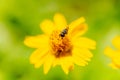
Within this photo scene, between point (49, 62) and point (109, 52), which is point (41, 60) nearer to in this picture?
point (49, 62)

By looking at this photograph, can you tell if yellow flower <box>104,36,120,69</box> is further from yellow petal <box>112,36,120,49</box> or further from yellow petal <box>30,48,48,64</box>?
yellow petal <box>30,48,48,64</box>

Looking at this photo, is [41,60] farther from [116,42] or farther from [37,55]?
[116,42]

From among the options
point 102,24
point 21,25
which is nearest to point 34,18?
point 21,25

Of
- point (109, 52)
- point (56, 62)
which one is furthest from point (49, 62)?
point (109, 52)

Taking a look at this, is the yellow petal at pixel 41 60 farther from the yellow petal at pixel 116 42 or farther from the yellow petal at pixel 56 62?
the yellow petal at pixel 116 42

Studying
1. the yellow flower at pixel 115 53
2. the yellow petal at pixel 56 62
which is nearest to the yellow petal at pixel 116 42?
the yellow flower at pixel 115 53
